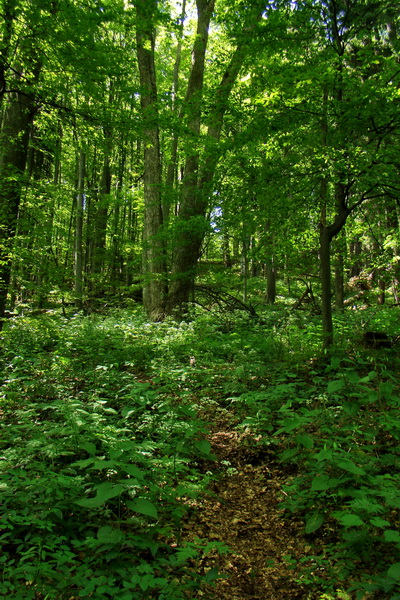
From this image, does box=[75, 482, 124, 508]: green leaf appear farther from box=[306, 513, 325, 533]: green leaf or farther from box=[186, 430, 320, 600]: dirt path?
box=[306, 513, 325, 533]: green leaf

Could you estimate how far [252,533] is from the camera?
2.87 meters

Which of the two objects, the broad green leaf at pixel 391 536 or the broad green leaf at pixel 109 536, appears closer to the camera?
the broad green leaf at pixel 391 536

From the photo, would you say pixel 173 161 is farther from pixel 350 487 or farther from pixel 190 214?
pixel 350 487

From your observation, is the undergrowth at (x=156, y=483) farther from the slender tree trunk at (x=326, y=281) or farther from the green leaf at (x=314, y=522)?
the slender tree trunk at (x=326, y=281)

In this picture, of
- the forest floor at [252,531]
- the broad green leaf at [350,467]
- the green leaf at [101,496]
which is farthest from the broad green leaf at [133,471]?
the broad green leaf at [350,467]

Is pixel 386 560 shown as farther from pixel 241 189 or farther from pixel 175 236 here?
pixel 175 236

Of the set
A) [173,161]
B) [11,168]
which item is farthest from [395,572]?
[173,161]

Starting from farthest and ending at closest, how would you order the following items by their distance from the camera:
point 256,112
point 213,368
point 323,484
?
point 213,368 < point 256,112 < point 323,484

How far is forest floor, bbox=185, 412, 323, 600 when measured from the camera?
2.32 m

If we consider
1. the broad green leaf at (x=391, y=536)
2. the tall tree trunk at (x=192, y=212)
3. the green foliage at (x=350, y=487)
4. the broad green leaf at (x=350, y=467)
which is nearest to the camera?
the broad green leaf at (x=391, y=536)

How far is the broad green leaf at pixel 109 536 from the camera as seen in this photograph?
2.12 meters

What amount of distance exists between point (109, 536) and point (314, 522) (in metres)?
1.49

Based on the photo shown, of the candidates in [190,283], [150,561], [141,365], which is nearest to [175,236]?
[190,283]

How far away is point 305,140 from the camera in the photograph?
19.4 feet
